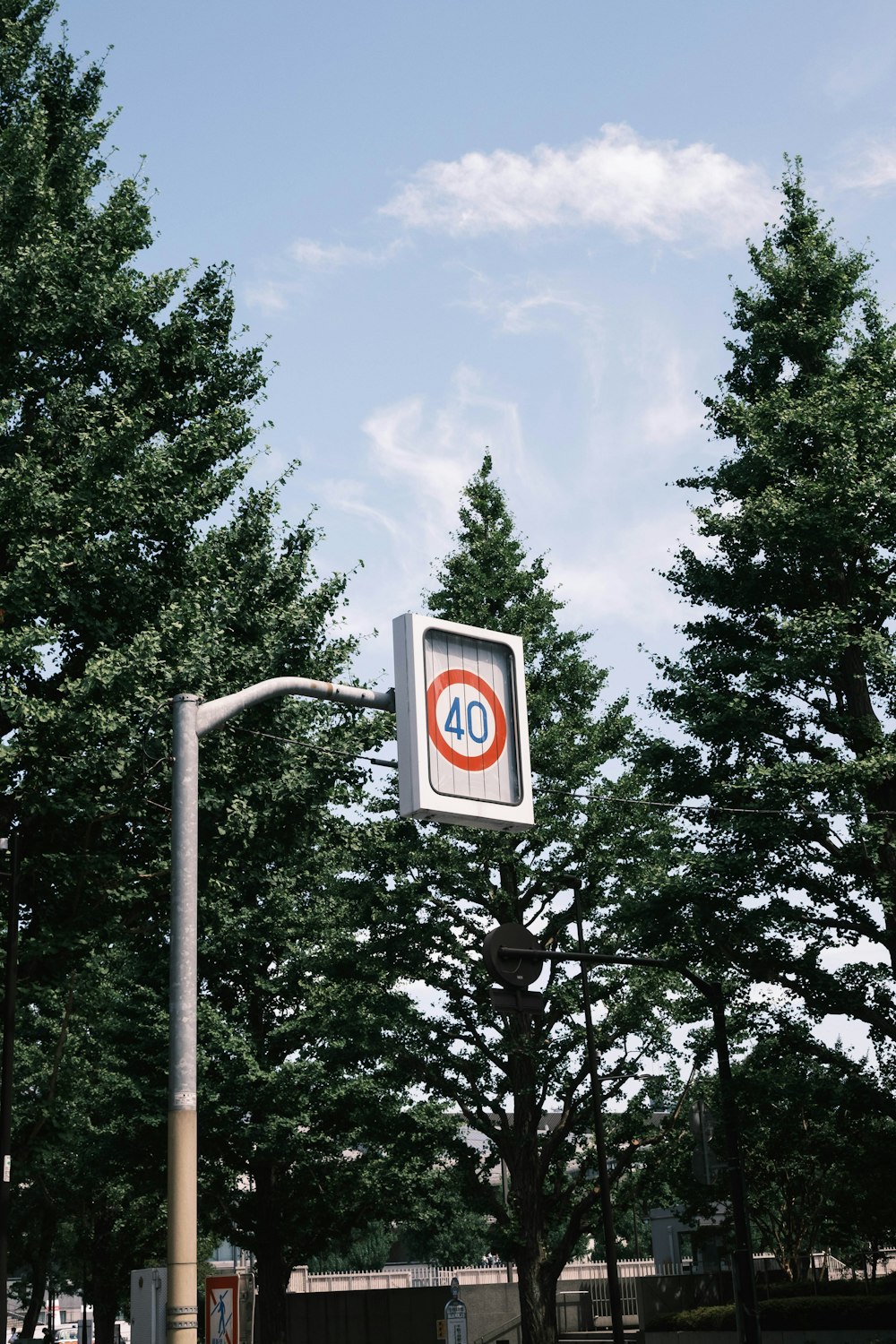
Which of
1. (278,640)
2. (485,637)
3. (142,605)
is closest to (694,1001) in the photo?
(278,640)

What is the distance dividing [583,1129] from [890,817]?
12385mm

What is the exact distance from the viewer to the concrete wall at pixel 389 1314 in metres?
42.6

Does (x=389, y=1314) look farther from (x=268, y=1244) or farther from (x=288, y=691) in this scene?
(x=288, y=691)

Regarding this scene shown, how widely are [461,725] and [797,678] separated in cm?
1867

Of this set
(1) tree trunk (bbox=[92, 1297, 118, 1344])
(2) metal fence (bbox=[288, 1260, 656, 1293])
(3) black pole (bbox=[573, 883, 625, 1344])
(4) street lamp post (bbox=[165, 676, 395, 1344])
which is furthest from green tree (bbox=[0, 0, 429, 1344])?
(2) metal fence (bbox=[288, 1260, 656, 1293])

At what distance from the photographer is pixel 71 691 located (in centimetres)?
1700

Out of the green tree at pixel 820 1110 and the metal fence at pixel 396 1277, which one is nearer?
the green tree at pixel 820 1110

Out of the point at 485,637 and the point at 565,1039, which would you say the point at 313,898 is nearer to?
the point at 565,1039

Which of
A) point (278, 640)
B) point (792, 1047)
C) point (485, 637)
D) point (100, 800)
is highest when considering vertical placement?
point (278, 640)

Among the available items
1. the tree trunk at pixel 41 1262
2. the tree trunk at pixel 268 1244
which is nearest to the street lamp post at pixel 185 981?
the tree trunk at pixel 268 1244

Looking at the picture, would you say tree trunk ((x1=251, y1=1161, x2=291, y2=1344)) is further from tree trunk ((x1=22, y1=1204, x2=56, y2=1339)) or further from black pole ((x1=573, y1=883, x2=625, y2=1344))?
tree trunk ((x1=22, y1=1204, x2=56, y2=1339))

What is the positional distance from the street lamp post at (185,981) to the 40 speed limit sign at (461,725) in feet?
2.57

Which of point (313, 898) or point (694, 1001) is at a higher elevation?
point (313, 898)

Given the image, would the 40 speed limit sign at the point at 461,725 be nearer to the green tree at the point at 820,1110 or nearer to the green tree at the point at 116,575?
the green tree at the point at 116,575
